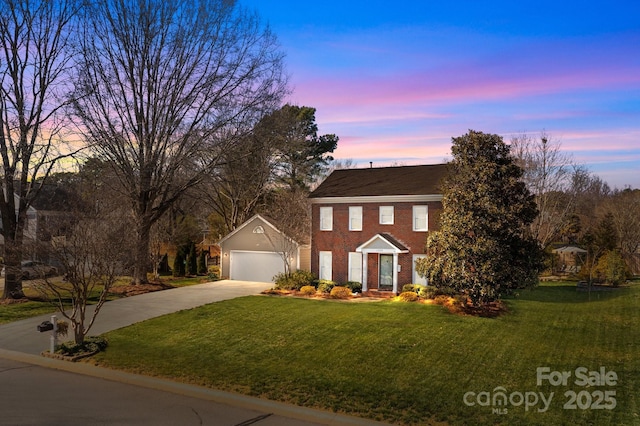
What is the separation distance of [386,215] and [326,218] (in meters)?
3.87

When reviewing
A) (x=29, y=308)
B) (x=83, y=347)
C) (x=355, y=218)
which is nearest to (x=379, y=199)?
(x=355, y=218)

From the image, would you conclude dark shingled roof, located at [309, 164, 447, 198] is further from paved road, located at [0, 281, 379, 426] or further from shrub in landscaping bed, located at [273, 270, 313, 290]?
paved road, located at [0, 281, 379, 426]

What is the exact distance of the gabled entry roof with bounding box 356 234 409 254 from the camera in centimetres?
2556

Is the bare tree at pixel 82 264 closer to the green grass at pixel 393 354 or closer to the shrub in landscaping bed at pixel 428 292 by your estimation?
the green grass at pixel 393 354

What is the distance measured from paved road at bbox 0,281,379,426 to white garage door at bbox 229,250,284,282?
657 inches

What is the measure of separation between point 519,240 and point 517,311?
3021 mm

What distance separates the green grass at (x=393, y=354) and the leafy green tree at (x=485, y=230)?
1.62 m

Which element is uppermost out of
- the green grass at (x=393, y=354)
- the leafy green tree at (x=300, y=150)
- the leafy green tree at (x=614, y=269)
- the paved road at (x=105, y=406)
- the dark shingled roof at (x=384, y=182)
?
the leafy green tree at (x=300, y=150)

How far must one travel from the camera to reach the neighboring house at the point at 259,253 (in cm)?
2942

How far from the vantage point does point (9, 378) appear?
12.3 meters

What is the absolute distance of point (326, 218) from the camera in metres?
28.6

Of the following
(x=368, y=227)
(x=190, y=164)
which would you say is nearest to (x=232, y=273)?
(x=190, y=164)

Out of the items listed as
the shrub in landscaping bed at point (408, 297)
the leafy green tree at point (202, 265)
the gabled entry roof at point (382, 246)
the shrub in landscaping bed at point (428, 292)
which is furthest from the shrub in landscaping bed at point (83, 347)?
the leafy green tree at point (202, 265)

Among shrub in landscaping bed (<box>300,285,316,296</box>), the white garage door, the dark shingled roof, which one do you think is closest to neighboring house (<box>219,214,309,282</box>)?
the white garage door
